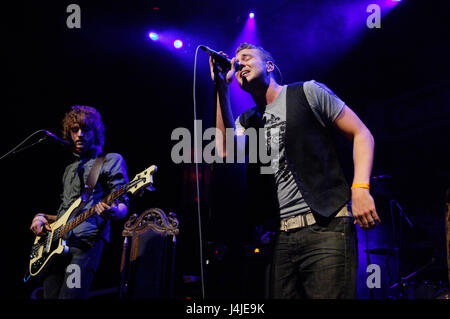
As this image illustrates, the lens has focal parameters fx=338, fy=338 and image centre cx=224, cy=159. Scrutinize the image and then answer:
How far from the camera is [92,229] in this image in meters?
→ 2.84

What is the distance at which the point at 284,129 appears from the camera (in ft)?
5.91

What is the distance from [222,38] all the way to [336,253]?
16.6 feet

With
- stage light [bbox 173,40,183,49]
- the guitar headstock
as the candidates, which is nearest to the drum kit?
the guitar headstock

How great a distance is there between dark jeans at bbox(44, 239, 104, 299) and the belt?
177 centimetres

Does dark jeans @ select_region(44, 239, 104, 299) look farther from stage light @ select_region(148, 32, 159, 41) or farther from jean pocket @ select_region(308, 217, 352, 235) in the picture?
stage light @ select_region(148, 32, 159, 41)

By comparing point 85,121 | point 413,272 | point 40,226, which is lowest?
point 413,272

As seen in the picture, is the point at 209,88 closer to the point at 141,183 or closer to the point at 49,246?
the point at 141,183

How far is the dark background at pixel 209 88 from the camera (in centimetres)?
466

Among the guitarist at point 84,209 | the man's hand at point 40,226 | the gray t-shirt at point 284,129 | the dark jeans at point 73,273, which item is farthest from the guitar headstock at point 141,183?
the gray t-shirt at point 284,129

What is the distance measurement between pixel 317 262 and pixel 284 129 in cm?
70

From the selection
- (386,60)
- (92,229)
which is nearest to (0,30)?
(92,229)

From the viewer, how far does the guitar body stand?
2828mm

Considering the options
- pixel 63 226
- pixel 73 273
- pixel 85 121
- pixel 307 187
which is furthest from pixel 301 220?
pixel 85 121

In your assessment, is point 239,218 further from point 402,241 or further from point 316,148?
point 316,148
